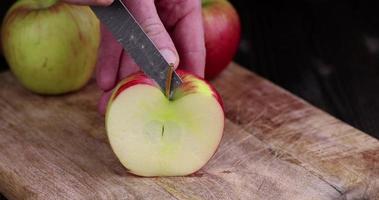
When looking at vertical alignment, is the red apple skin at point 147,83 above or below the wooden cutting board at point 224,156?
above

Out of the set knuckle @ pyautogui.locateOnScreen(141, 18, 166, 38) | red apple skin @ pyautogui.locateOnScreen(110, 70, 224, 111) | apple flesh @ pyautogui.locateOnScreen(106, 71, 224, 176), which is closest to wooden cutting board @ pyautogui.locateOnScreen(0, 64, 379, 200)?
apple flesh @ pyautogui.locateOnScreen(106, 71, 224, 176)

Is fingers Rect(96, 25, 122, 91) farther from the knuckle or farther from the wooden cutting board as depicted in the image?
the knuckle

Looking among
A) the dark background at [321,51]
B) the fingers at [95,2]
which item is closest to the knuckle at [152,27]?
the fingers at [95,2]

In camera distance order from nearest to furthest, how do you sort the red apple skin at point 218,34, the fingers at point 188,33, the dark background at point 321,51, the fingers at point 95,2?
the fingers at point 95,2 → the fingers at point 188,33 → the red apple skin at point 218,34 → the dark background at point 321,51

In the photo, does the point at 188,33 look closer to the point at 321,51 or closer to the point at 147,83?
the point at 147,83

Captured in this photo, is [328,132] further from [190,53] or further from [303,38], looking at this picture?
[303,38]

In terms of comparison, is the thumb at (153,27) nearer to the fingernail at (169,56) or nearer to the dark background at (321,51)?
the fingernail at (169,56)
